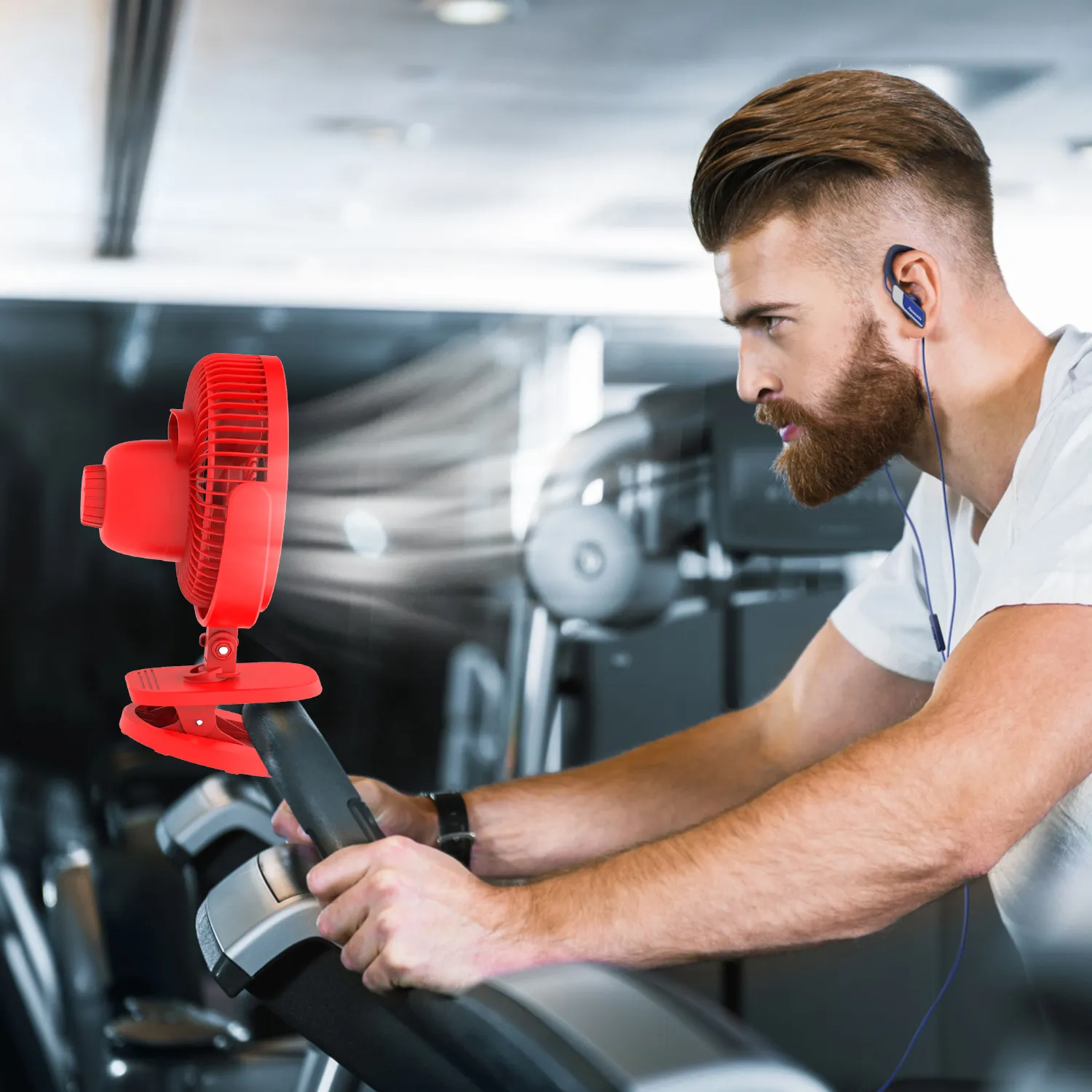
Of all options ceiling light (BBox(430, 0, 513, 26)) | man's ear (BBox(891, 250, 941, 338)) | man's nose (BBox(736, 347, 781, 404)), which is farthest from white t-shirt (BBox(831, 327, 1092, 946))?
ceiling light (BBox(430, 0, 513, 26))

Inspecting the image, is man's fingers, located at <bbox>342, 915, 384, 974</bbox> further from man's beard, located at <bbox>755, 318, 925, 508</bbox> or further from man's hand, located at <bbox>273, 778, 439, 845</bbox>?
man's beard, located at <bbox>755, 318, 925, 508</bbox>

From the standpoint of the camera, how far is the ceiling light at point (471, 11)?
265 cm

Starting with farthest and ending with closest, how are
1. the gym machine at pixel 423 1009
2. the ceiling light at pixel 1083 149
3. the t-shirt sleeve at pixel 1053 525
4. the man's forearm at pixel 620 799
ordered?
the ceiling light at pixel 1083 149 < the man's forearm at pixel 620 799 < the t-shirt sleeve at pixel 1053 525 < the gym machine at pixel 423 1009

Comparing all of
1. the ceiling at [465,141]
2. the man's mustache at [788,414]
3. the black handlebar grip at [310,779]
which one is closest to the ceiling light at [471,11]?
the ceiling at [465,141]

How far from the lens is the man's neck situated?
1163 millimetres

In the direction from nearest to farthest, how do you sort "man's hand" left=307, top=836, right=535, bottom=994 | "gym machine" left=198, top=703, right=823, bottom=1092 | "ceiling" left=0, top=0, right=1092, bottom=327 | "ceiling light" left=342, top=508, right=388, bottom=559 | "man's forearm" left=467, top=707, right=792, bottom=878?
"gym machine" left=198, top=703, right=823, bottom=1092, "man's hand" left=307, top=836, right=535, bottom=994, "man's forearm" left=467, top=707, right=792, bottom=878, "ceiling" left=0, top=0, right=1092, bottom=327, "ceiling light" left=342, top=508, right=388, bottom=559

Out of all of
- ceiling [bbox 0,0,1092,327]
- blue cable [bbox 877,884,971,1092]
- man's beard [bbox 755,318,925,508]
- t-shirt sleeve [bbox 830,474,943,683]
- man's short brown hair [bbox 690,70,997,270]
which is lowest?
blue cable [bbox 877,884,971,1092]

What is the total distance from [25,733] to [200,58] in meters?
2.46

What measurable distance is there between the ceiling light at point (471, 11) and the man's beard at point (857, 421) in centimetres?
174

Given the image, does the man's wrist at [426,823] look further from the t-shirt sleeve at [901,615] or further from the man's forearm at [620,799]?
the t-shirt sleeve at [901,615]

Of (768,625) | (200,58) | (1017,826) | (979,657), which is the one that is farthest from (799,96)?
(200,58)

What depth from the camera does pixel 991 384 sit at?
3.85 ft

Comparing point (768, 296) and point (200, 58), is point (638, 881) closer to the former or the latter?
point (768, 296)

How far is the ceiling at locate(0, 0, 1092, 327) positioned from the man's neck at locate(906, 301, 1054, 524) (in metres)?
1.76
